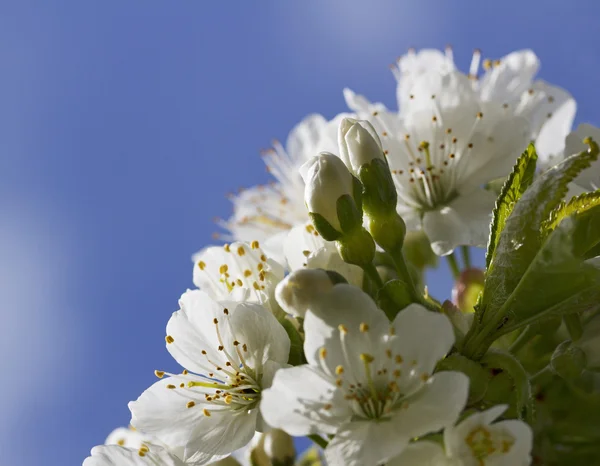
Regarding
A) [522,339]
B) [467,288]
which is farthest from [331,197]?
[467,288]

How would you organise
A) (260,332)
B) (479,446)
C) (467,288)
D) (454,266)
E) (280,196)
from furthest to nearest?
(280,196) < (454,266) < (467,288) < (260,332) < (479,446)

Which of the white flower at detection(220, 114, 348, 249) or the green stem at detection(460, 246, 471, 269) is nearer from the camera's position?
the green stem at detection(460, 246, 471, 269)

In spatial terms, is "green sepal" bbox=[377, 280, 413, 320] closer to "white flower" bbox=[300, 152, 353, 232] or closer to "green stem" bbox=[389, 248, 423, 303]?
"green stem" bbox=[389, 248, 423, 303]

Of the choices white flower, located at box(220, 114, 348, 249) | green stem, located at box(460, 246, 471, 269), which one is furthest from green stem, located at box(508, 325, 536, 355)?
white flower, located at box(220, 114, 348, 249)

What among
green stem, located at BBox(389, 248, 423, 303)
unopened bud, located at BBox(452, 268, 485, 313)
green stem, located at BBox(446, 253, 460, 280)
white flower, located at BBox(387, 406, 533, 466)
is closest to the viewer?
white flower, located at BBox(387, 406, 533, 466)

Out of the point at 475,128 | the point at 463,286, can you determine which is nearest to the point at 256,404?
the point at 463,286

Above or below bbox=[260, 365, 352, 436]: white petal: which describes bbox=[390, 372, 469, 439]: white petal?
below

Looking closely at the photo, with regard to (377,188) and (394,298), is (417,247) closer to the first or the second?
(377,188)

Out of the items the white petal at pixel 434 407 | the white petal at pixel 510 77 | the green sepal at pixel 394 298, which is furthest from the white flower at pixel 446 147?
the white petal at pixel 434 407
